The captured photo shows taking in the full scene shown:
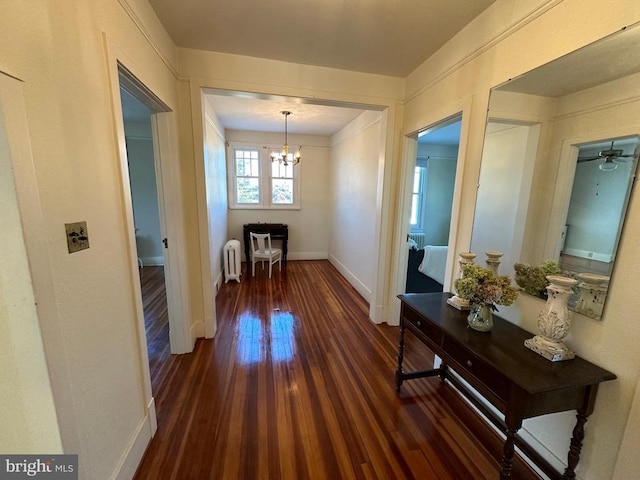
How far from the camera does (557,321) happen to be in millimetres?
1215

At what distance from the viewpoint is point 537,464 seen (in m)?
1.38

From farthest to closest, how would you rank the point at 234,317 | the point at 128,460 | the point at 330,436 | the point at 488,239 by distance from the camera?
the point at 234,317, the point at 488,239, the point at 330,436, the point at 128,460

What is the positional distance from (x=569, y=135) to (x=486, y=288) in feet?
2.92

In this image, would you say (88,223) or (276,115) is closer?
(88,223)

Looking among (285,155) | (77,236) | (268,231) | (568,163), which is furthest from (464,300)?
(268,231)

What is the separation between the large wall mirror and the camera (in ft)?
3.71

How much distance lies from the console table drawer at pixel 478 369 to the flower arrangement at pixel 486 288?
28cm

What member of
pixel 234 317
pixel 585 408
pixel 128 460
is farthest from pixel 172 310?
pixel 585 408

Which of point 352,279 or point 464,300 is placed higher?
point 464,300

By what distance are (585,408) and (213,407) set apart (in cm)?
208

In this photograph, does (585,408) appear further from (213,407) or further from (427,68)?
(427,68)

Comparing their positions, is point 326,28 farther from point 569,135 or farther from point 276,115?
point 276,115

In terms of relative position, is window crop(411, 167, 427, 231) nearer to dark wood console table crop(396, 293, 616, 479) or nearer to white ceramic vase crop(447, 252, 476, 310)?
white ceramic vase crop(447, 252, 476, 310)

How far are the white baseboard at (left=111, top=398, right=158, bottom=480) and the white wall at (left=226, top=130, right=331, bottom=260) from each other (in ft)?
13.9
